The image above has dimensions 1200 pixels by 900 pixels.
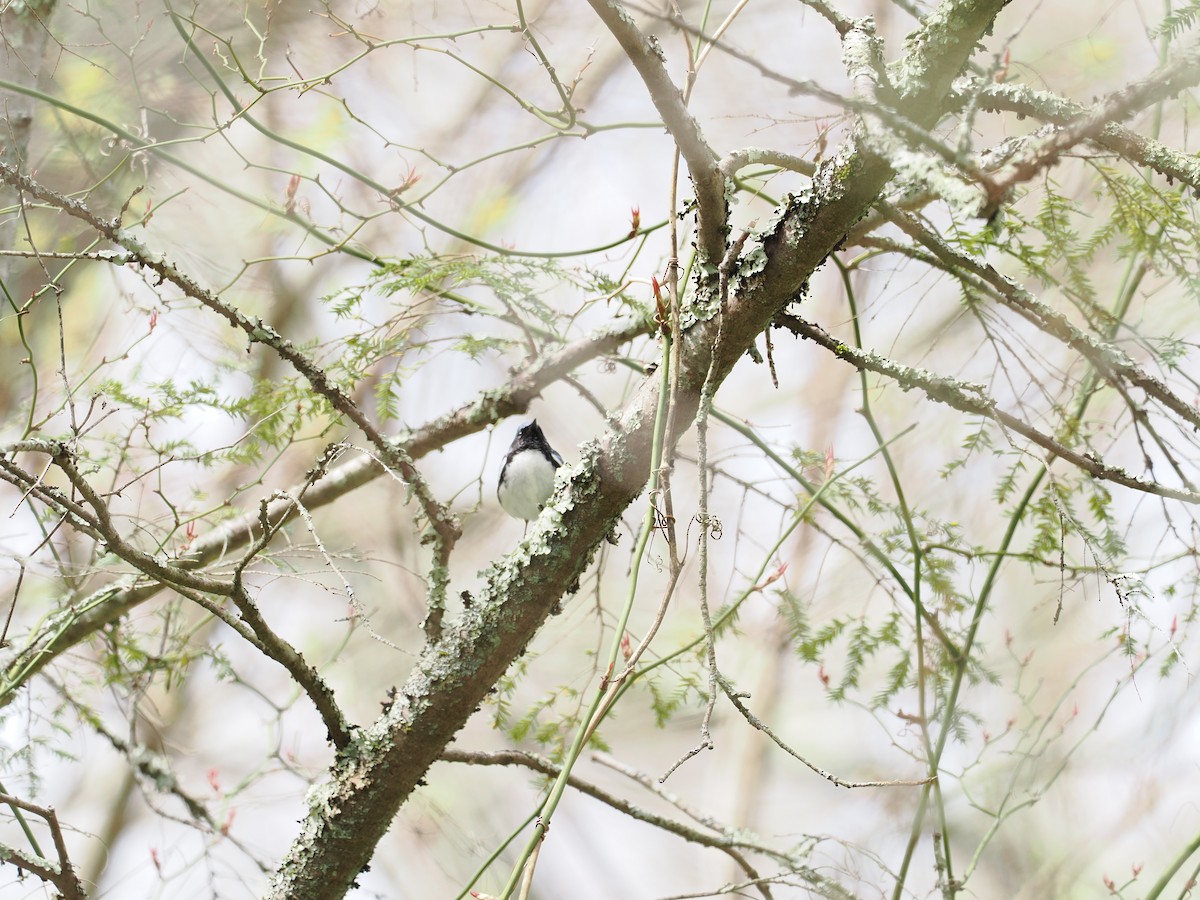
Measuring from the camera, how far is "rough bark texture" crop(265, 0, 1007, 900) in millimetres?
1030

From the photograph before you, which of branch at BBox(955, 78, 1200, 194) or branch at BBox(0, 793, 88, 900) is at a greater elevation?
branch at BBox(955, 78, 1200, 194)

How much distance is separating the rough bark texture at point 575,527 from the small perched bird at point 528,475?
42.5 inches

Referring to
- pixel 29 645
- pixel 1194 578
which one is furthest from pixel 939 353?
pixel 29 645

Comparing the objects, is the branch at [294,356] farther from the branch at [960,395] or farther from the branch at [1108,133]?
the branch at [1108,133]

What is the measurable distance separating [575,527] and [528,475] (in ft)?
4.00

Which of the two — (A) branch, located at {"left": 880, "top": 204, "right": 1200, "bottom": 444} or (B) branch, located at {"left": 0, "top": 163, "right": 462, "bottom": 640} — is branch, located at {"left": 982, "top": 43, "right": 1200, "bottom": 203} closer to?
(A) branch, located at {"left": 880, "top": 204, "right": 1200, "bottom": 444}

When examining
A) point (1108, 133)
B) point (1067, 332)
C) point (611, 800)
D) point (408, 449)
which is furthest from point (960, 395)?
point (408, 449)

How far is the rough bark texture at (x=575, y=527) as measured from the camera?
1.03 m

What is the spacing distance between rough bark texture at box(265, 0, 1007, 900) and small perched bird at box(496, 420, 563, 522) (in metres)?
1.08

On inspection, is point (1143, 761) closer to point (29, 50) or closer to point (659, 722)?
point (659, 722)

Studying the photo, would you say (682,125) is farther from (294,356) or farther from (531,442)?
(531,442)

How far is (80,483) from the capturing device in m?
1.11

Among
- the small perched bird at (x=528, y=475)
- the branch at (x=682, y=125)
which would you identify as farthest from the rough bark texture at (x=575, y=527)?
the small perched bird at (x=528, y=475)

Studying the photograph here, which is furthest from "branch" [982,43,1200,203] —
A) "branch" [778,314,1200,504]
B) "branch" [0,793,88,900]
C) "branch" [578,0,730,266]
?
"branch" [0,793,88,900]
